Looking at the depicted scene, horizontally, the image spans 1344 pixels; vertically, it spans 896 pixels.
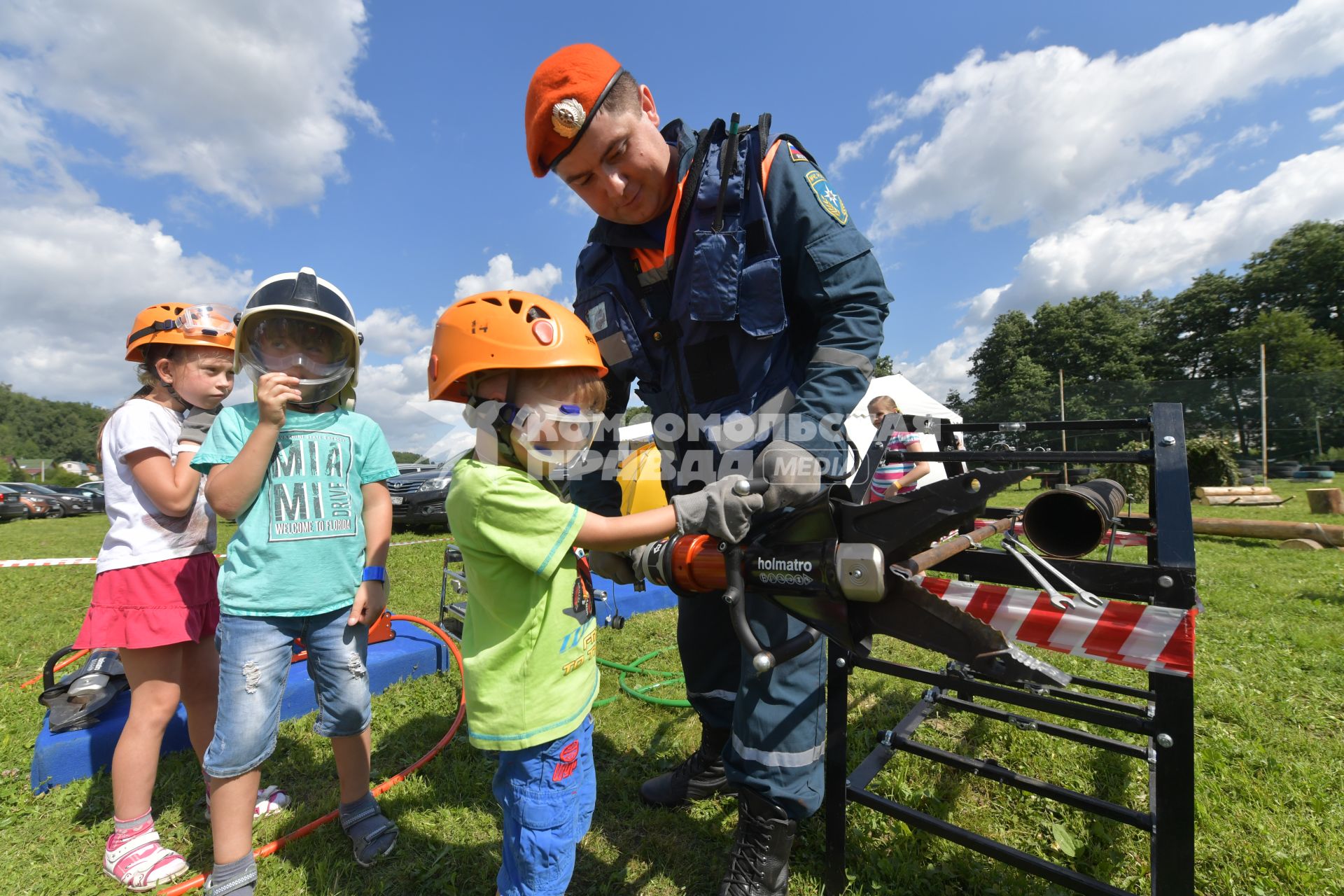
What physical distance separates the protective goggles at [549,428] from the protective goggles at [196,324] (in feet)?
4.94

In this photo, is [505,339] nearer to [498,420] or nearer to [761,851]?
[498,420]

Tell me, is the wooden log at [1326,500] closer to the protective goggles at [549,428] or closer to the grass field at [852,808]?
the grass field at [852,808]

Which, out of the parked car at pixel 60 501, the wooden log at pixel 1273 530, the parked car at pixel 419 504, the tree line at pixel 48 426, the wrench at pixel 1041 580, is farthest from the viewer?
the tree line at pixel 48 426

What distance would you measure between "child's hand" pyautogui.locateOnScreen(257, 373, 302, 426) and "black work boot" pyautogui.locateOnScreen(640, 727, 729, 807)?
2062 millimetres

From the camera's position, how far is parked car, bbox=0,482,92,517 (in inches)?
1063

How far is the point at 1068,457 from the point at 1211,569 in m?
7.14

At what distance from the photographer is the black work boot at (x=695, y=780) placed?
2.63 m

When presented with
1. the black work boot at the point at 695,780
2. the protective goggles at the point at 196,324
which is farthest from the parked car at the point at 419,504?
the black work boot at the point at 695,780

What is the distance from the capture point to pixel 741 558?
54.1 inches

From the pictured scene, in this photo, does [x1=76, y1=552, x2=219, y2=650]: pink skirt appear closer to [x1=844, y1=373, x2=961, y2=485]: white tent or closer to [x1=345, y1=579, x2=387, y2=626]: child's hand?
[x1=345, y1=579, x2=387, y2=626]: child's hand

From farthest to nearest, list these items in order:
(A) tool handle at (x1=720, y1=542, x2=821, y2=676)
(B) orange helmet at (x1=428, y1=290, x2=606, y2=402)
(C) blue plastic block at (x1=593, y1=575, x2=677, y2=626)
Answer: (C) blue plastic block at (x1=593, y1=575, x2=677, y2=626)
(B) orange helmet at (x1=428, y1=290, x2=606, y2=402)
(A) tool handle at (x1=720, y1=542, x2=821, y2=676)

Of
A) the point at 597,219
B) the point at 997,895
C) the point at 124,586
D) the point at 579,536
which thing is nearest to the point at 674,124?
the point at 597,219

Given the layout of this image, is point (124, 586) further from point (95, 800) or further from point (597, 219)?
point (597, 219)

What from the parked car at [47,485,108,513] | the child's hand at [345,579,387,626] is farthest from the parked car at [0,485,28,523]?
the child's hand at [345,579,387,626]
